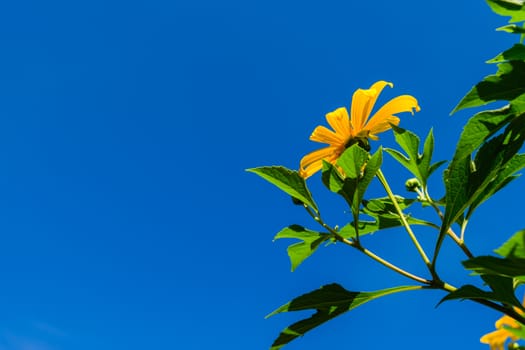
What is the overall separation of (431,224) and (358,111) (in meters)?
0.66

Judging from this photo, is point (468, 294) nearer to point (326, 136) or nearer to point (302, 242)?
point (302, 242)

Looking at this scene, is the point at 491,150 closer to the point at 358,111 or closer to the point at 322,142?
the point at 358,111

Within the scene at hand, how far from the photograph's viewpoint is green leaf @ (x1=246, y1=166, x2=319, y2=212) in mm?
2070

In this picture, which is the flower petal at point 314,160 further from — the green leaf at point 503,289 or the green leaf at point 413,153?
the green leaf at point 503,289

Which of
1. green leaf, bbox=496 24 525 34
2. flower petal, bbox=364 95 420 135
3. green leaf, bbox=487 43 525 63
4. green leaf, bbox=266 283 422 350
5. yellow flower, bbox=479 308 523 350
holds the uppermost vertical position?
flower petal, bbox=364 95 420 135

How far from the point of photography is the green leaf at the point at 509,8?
1.76m

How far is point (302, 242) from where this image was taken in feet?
7.33

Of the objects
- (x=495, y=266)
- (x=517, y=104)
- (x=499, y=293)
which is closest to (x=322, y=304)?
(x=499, y=293)

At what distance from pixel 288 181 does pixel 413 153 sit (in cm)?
57

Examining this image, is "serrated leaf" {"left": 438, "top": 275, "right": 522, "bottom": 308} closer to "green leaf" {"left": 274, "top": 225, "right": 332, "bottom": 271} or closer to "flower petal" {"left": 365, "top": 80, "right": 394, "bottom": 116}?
"green leaf" {"left": 274, "top": 225, "right": 332, "bottom": 271}

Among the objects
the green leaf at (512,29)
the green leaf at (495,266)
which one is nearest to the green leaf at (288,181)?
the green leaf at (495,266)

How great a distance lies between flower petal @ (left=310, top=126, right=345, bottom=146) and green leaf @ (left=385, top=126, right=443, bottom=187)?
353 millimetres

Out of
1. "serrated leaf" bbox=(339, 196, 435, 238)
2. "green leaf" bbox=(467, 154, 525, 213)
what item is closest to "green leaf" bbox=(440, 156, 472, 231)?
"green leaf" bbox=(467, 154, 525, 213)

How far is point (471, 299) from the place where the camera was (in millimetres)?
1815
